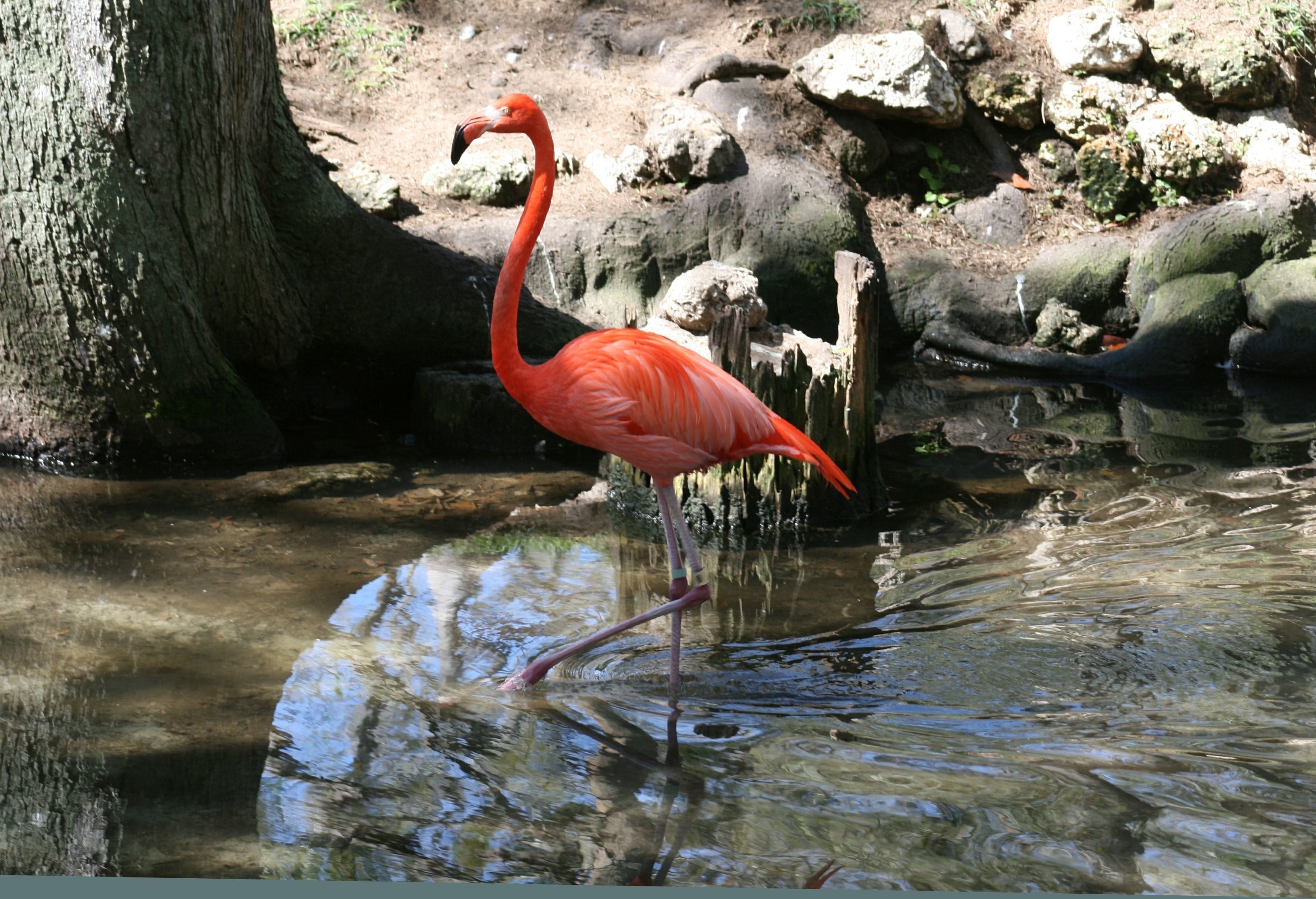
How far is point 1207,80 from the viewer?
30.0ft

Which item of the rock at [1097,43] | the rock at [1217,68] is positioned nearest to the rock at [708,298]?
the rock at [1097,43]

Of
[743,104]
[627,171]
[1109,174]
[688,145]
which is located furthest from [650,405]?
[1109,174]

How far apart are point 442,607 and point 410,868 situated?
1.65m

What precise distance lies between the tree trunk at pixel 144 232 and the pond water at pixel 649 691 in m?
0.38

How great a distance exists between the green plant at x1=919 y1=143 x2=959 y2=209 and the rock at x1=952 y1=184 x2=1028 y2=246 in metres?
0.11

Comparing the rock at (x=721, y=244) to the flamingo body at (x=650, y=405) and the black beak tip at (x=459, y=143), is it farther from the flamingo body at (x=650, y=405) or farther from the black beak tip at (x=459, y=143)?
the black beak tip at (x=459, y=143)

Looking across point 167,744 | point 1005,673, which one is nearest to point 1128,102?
point 1005,673

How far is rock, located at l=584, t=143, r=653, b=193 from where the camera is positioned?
27.3ft

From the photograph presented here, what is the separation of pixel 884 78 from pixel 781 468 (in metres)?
5.05

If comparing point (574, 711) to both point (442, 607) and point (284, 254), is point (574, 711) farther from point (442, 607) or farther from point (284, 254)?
point (284, 254)

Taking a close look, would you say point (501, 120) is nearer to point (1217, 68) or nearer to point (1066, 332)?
point (1066, 332)

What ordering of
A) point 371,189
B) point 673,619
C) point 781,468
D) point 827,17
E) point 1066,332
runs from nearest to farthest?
point 673,619 → point 781,468 → point 371,189 → point 1066,332 → point 827,17

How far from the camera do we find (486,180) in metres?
7.90

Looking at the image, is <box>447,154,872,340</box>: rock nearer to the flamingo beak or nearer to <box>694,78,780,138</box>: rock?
<box>694,78,780,138</box>: rock
